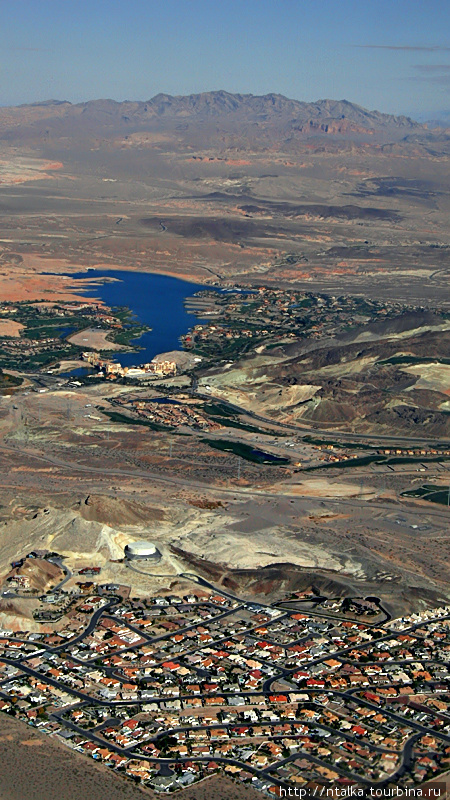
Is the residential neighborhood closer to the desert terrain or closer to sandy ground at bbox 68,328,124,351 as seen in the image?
the desert terrain

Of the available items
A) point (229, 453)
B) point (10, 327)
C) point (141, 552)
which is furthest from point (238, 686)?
point (10, 327)

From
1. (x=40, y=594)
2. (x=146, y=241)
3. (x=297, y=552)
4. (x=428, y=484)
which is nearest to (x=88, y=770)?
Result: (x=40, y=594)

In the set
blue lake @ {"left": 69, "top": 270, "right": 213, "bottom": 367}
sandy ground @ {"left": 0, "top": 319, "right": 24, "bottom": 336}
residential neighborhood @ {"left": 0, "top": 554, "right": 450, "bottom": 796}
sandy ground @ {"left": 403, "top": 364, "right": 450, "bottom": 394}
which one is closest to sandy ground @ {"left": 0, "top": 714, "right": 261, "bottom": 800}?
residential neighborhood @ {"left": 0, "top": 554, "right": 450, "bottom": 796}

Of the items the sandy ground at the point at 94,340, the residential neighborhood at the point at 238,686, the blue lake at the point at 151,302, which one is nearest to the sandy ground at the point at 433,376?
the blue lake at the point at 151,302

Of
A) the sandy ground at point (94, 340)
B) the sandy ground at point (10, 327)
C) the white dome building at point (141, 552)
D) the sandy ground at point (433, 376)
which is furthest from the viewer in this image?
the sandy ground at point (10, 327)

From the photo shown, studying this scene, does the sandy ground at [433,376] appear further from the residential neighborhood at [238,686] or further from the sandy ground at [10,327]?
the residential neighborhood at [238,686]

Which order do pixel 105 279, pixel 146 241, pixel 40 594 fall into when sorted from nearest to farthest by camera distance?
pixel 40 594 → pixel 105 279 → pixel 146 241

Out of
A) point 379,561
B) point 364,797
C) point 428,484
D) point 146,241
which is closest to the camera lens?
point 364,797

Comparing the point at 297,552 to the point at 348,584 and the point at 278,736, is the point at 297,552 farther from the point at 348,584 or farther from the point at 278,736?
the point at 278,736
